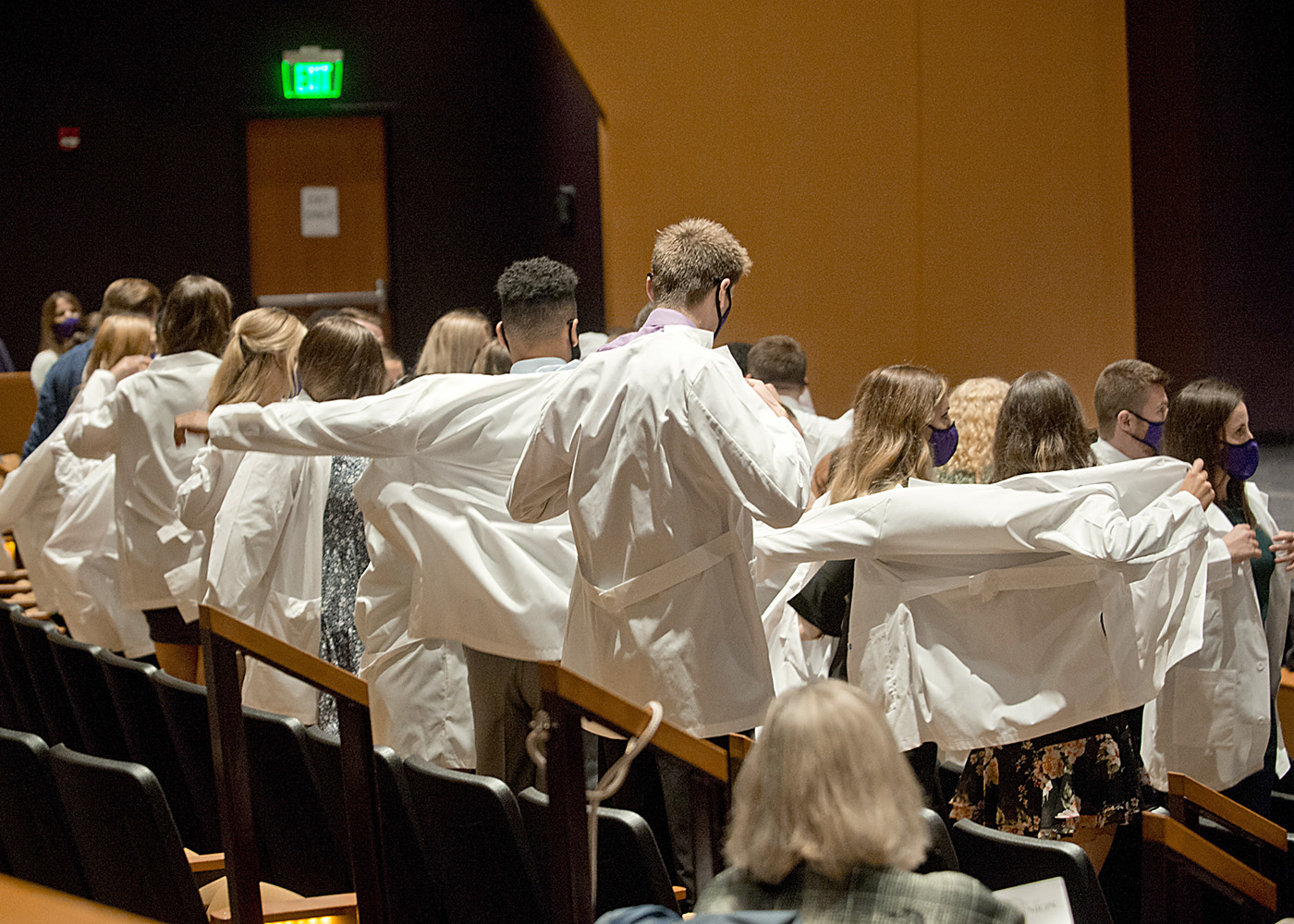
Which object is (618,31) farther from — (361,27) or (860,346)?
(361,27)

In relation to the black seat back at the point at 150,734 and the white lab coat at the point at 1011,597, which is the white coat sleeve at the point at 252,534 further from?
the white lab coat at the point at 1011,597

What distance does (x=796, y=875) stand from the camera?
131cm

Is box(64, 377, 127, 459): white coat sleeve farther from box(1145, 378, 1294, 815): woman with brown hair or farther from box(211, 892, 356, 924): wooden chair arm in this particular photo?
box(1145, 378, 1294, 815): woman with brown hair

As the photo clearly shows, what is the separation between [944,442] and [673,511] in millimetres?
956

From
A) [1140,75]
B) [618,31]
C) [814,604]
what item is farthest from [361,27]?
[814,604]

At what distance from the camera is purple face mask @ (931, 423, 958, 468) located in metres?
2.97

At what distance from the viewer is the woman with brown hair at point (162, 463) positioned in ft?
12.1

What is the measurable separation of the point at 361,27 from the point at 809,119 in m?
4.30

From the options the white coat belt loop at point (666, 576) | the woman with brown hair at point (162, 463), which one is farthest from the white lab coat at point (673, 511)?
the woman with brown hair at point (162, 463)

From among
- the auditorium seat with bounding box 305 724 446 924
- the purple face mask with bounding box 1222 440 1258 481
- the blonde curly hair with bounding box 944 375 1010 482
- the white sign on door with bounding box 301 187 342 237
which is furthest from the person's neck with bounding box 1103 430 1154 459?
the white sign on door with bounding box 301 187 342 237

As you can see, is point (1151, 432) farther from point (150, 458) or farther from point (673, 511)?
point (150, 458)

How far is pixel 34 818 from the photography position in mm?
2219

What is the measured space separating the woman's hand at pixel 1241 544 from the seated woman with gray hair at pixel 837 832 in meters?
1.89

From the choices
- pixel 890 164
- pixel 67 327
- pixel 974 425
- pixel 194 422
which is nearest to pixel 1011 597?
pixel 974 425
